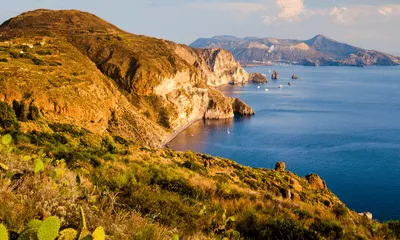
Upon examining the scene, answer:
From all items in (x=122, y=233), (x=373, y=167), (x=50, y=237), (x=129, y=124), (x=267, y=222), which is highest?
(x=50, y=237)

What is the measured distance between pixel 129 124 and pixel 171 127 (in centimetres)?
2097

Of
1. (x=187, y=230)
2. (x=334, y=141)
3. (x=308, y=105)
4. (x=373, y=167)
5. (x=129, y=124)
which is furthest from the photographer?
(x=308, y=105)

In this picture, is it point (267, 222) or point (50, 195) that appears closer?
point (50, 195)

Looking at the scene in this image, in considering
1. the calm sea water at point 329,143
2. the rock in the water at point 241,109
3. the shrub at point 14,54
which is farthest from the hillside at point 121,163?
the calm sea water at point 329,143

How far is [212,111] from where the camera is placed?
4673 inches

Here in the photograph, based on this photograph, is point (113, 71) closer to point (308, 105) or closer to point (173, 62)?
point (173, 62)

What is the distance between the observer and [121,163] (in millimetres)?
22031

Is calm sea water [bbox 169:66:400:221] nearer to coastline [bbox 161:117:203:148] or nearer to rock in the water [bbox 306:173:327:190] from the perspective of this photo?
coastline [bbox 161:117:203:148]

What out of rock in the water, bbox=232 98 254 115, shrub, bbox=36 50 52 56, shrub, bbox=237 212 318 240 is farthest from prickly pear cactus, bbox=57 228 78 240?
rock in the water, bbox=232 98 254 115

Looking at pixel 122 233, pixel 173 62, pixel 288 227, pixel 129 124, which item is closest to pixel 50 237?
pixel 122 233

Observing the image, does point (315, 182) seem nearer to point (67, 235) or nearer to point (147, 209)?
point (147, 209)

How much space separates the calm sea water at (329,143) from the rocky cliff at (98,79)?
32.0ft

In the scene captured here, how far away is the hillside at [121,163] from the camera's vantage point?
7.01 meters

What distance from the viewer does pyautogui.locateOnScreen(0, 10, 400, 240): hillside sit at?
7012 mm
